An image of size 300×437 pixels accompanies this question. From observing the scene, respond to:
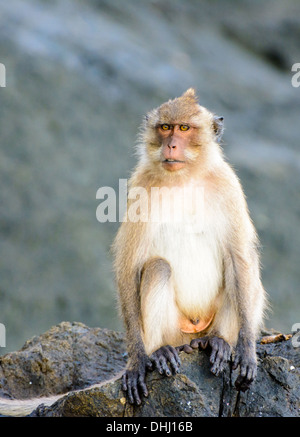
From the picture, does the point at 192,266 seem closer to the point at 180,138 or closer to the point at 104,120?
the point at 180,138

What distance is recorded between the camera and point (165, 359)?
5902 millimetres

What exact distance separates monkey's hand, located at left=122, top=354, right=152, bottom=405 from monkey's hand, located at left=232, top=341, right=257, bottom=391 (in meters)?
0.67

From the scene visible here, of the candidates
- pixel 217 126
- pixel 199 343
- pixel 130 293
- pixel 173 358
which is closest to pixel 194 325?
pixel 199 343

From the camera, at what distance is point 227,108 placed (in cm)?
1973

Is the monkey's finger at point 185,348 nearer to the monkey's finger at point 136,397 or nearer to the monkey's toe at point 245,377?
the monkey's toe at point 245,377

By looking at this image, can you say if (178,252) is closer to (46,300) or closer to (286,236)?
(46,300)

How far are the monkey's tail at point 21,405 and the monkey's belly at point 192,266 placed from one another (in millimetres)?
1296

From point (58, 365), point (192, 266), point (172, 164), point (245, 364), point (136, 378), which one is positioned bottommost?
point (58, 365)

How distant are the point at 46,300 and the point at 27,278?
0.64 meters

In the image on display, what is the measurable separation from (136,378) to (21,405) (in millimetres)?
1067

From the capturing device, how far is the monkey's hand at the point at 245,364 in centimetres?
584

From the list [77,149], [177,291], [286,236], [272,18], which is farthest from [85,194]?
[177,291]

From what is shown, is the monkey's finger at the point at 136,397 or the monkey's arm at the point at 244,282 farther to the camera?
the monkey's arm at the point at 244,282

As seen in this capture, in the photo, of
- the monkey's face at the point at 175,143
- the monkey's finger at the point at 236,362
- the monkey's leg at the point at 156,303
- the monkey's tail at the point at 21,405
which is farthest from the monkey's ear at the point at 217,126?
the monkey's tail at the point at 21,405
